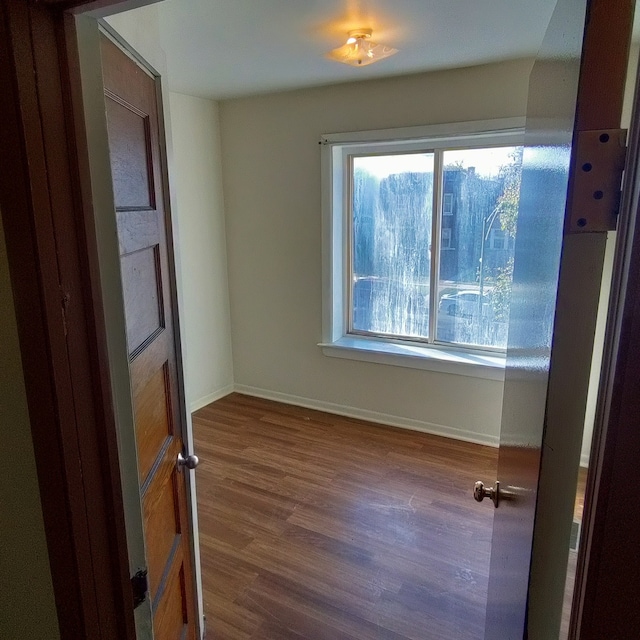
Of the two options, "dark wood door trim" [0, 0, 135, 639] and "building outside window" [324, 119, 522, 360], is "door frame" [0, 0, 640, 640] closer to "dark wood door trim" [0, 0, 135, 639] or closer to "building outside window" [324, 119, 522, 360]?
"dark wood door trim" [0, 0, 135, 639]

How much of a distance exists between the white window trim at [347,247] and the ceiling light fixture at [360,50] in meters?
0.69

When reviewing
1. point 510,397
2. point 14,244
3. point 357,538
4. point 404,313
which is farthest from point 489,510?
point 14,244

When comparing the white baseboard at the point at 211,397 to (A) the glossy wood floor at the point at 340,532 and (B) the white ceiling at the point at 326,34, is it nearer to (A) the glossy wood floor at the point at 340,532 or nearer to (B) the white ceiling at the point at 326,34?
(A) the glossy wood floor at the point at 340,532

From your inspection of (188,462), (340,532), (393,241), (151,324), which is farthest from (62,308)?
(393,241)

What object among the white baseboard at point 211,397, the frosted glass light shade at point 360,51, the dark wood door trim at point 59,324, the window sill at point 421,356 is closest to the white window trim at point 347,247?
the window sill at point 421,356

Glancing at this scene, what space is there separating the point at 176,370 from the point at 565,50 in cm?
124

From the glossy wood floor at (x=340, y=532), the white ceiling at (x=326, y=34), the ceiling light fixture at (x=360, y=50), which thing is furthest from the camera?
the ceiling light fixture at (x=360, y=50)

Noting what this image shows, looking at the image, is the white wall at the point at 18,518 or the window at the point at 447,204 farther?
the window at the point at 447,204

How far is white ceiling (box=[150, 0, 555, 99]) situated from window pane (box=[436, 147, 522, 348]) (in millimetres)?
631

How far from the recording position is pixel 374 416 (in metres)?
3.74

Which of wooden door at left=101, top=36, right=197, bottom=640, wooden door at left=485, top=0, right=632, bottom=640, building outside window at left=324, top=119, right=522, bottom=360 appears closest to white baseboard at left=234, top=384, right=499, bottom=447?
building outside window at left=324, top=119, right=522, bottom=360

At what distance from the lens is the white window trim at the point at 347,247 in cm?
304

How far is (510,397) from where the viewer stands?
3.60 feet

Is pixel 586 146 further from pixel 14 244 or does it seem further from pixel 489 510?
pixel 489 510
